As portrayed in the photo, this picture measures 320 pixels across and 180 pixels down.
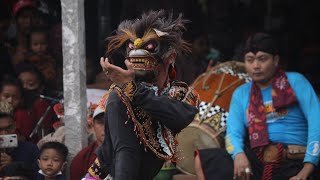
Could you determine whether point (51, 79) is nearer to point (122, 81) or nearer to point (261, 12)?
point (261, 12)

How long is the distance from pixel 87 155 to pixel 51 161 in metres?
0.32

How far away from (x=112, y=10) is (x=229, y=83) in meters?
2.12

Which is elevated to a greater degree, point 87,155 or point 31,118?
point 31,118

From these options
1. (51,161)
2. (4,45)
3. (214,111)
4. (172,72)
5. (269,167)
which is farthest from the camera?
(4,45)

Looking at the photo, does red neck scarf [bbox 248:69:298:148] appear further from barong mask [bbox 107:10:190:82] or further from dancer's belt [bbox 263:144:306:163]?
barong mask [bbox 107:10:190:82]

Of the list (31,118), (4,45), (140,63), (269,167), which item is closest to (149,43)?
(140,63)

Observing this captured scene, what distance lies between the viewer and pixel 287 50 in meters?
10.1

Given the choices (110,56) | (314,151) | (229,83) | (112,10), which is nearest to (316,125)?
(314,151)

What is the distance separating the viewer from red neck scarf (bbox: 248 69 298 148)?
748 cm

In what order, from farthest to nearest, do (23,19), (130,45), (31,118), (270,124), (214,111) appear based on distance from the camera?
(23,19), (31,118), (214,111), (270,124), (130,45)

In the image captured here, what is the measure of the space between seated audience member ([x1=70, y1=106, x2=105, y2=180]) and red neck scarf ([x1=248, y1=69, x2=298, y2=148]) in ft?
4.29

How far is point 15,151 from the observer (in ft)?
26.3

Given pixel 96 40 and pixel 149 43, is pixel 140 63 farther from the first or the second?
pixel 96 40

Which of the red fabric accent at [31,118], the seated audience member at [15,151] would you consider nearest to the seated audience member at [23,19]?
the red fabric accent at [31,118]
